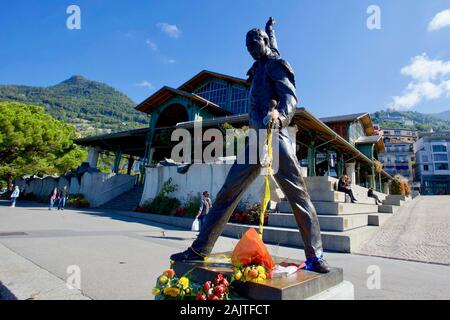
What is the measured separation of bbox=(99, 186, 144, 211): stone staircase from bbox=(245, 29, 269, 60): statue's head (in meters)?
16.1

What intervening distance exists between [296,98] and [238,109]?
827 inches

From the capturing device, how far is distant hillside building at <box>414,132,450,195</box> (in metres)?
66.9

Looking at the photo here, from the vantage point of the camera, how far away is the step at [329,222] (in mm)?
7242

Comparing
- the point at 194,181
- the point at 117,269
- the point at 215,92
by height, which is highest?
the point at 215,92

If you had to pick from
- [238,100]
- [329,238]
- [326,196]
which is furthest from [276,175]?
[238,100]

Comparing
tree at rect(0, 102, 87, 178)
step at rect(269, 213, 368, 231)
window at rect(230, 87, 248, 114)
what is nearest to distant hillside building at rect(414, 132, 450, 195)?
window at rect(230, 87, 248, 114)

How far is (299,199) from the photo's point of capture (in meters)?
2.53

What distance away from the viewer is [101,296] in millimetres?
2732

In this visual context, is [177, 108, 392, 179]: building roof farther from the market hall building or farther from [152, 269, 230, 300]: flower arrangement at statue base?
[152, 269, 230, 300]: flower arrangement at statue base

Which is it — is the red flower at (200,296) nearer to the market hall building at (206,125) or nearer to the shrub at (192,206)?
the shrub at (192,206)

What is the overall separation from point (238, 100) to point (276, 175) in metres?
21.9

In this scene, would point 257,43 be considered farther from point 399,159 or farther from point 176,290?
point 399,159
